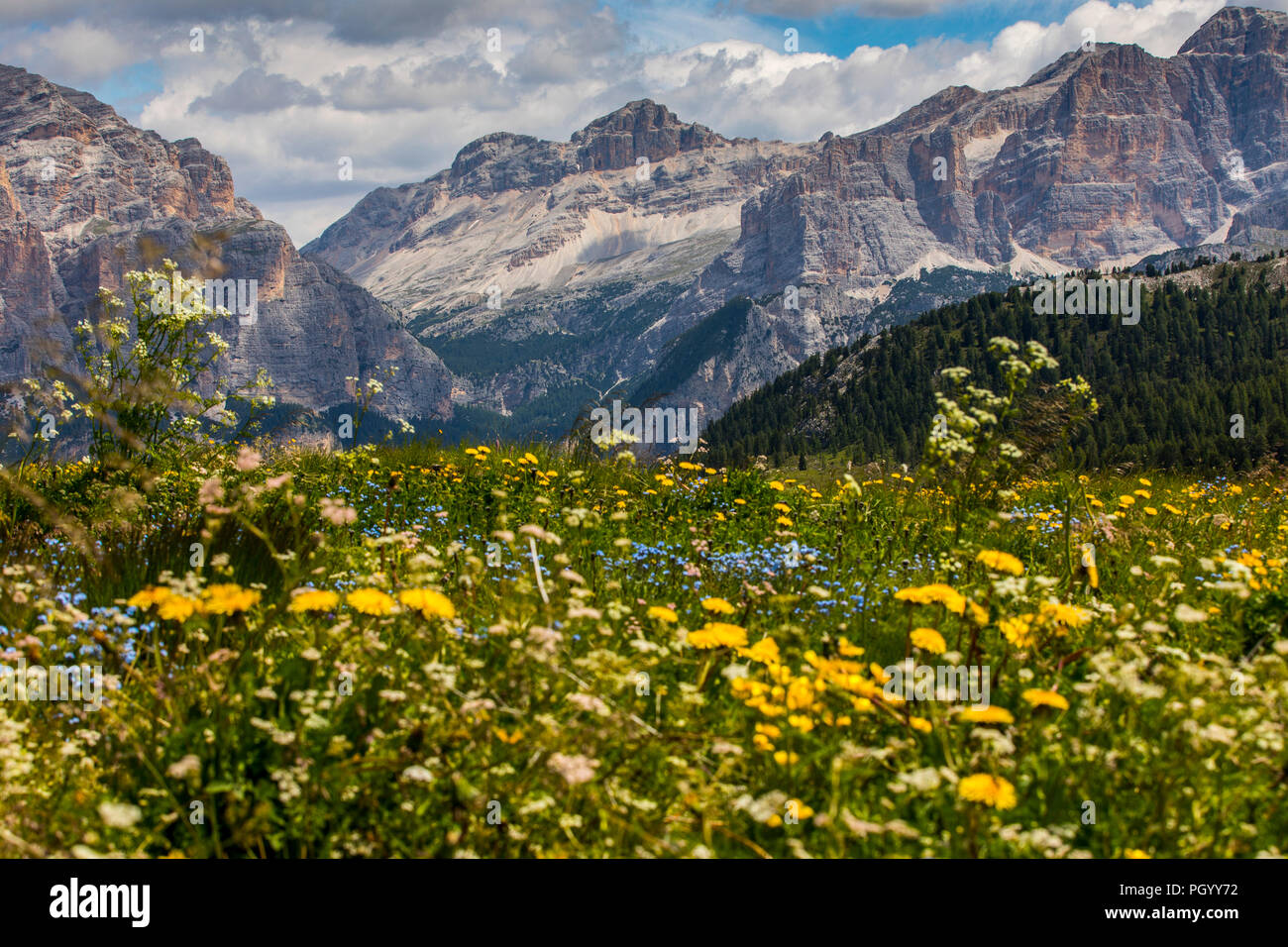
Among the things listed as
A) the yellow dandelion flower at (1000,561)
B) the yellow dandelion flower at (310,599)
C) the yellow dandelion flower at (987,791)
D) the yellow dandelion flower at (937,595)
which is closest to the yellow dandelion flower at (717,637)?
the yellow dandelion flower at (937,595)

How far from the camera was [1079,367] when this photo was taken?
6398 inches

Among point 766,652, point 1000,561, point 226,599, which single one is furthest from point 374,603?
point 1000,561

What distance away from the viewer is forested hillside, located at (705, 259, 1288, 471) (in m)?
137

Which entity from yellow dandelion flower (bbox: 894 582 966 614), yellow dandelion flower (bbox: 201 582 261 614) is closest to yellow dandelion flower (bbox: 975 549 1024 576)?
yellow dandelion flower (bbox: 894 582 966 614)

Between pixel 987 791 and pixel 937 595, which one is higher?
pixel 937 595

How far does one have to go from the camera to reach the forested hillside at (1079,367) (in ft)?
449

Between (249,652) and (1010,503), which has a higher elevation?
(1010,503)

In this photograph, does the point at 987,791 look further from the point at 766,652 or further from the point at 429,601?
the point at 429,601

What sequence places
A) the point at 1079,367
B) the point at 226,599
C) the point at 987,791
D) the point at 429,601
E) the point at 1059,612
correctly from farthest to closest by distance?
1. the point at 1079,367
2. the point at 1059,612
3. the point at 429,601
4. the point at 226,599
5. the point at 987,791

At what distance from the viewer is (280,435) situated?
14523 millimetres

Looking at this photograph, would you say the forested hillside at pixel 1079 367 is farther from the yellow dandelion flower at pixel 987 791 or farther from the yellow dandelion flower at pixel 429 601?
the yellow dandelion flower at pixel 987 791
